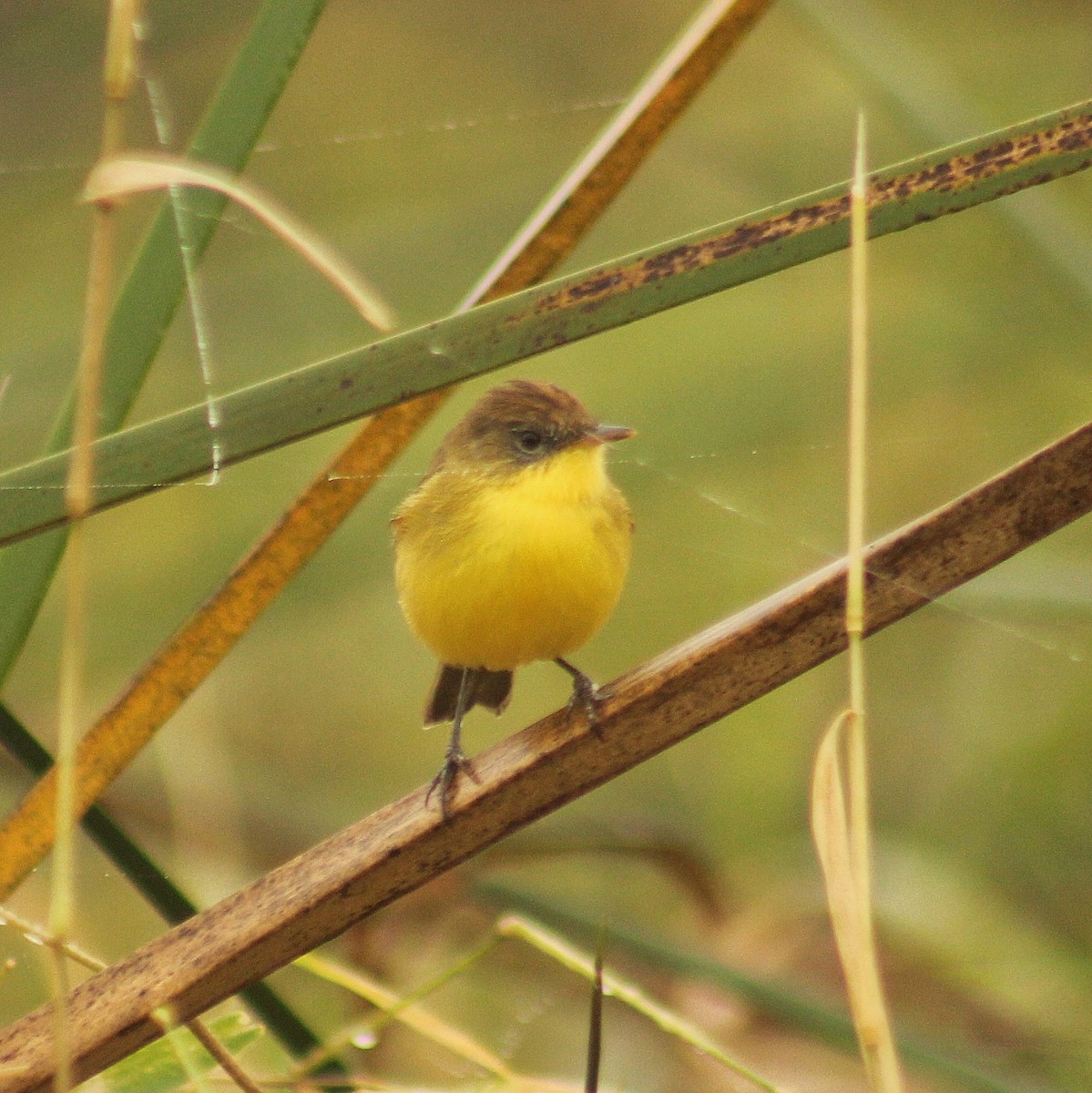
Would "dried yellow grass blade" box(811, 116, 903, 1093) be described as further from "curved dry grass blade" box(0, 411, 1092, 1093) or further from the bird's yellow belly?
the bird's yellow belly

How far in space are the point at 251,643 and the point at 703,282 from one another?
2814 millimetres

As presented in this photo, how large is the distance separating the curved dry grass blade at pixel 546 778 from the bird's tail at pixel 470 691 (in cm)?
131

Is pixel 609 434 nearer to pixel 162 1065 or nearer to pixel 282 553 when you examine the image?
pixel 282 553

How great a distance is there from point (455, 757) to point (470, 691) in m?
0.62

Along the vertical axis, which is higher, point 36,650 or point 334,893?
point 36,650

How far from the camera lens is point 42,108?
2.97 metres

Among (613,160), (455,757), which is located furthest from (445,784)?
(613,160)

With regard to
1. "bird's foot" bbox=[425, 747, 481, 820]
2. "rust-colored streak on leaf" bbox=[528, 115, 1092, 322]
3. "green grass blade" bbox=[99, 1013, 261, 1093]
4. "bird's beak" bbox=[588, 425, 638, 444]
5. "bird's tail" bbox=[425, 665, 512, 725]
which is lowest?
"green grass blade" bbox=[99, 1013, 261, 1093]

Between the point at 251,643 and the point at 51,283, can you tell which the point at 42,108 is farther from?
the point at 251,643

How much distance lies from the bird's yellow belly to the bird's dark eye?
0.69 ft

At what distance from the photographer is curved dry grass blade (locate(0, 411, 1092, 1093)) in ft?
5.10

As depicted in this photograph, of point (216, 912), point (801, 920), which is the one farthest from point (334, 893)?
point (801, 920)

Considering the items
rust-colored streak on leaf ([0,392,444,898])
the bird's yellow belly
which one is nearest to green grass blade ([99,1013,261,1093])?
rust-colored streak on leaf ([0,392,444,898])

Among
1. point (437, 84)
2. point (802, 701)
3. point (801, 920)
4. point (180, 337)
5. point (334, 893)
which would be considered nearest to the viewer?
point (334, 893)
